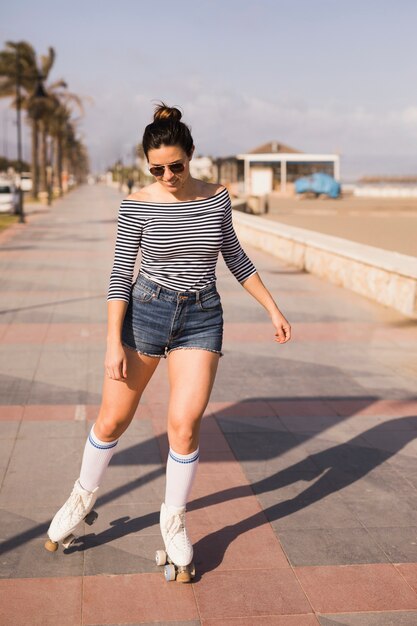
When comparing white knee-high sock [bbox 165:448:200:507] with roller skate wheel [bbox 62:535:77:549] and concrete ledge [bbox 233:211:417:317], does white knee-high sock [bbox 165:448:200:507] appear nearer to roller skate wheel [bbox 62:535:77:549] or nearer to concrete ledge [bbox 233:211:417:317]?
roller skate wheel [bbox 62:535:77:549]

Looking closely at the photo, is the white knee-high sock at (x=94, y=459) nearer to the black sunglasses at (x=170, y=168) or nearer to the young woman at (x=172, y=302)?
the young woman at (x=172, y=302)

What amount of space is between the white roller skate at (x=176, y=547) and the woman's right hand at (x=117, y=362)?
616 millimetres

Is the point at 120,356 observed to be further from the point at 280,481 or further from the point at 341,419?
the point at 341,419

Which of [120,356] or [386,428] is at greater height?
[120,356]

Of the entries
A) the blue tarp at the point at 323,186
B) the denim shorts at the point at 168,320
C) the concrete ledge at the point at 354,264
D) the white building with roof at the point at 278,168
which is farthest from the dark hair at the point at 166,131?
the white building with roof at the point at 278,168

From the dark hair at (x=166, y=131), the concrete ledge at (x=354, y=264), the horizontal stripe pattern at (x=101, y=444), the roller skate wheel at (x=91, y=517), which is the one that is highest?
the dark hair at (x=166, y=131)

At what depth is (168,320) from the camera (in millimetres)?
3287

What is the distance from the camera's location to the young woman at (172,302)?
320cm

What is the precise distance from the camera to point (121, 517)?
4066 mm

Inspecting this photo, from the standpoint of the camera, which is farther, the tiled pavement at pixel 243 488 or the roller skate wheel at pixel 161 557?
the roller skate wheel at pixel 161 557

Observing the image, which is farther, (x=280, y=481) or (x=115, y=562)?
(x=280, y=481)

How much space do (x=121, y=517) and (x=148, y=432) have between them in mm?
1419

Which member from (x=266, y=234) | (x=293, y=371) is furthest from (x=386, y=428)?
(x=266, y=234)

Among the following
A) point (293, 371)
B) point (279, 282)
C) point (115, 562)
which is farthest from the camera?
point (279, 282)
